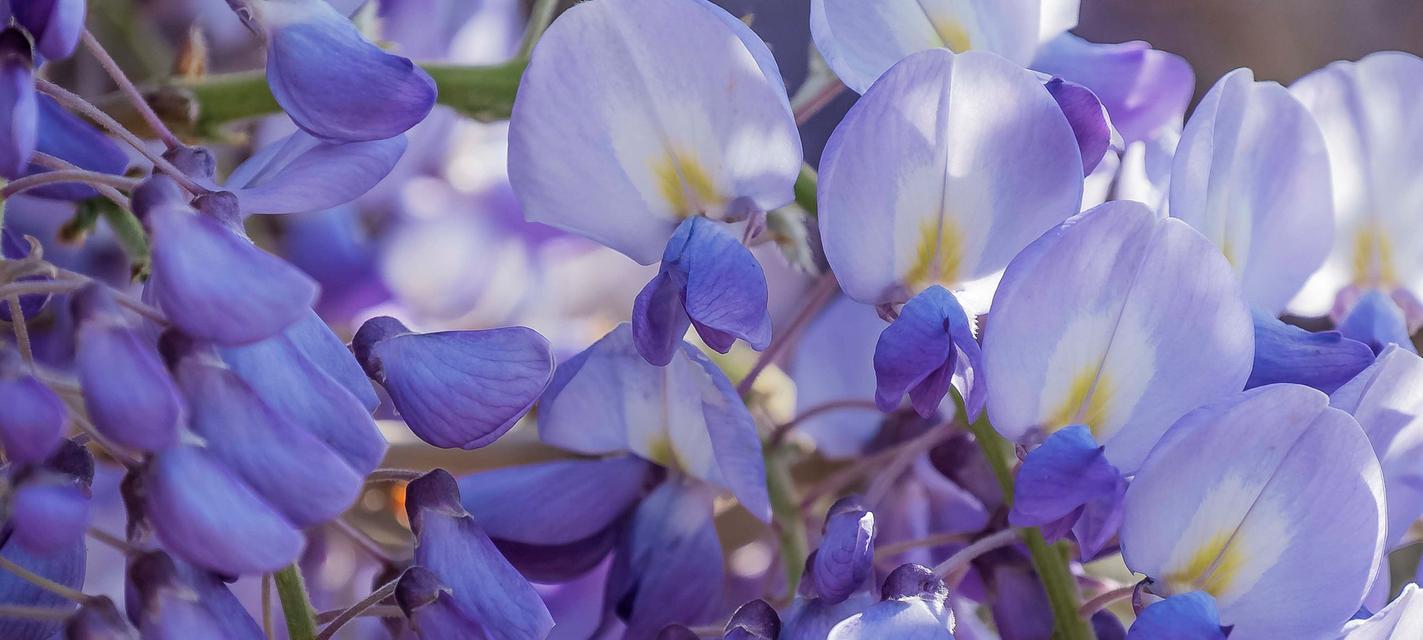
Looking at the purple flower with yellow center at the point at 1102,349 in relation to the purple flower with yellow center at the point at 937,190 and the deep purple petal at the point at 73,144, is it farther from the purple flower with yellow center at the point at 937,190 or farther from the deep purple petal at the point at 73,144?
the deep purple petal at the point at 73,144

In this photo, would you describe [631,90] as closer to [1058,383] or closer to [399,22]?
A: [1058,383]

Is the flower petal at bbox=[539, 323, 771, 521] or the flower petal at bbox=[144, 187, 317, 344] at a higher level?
the flower petal at bbox=[144, 187, 317, 344]

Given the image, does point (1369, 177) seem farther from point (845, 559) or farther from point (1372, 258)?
point (845, 559)

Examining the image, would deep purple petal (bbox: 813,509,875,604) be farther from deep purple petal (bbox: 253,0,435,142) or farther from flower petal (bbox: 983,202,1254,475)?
deep purple petal (bbox: 253,0,435,142)

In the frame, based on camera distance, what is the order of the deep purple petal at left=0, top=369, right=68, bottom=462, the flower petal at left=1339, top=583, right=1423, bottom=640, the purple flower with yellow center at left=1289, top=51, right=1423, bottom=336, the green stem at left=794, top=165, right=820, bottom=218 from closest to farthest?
the deep purple petal at left=0, top=369, right=68, bottom=462, the flower petal at left=1339, top=583, right=1423, bottom=640, the green stem at left=794, top=165, right=820, bottom=218, the purple flower with yellow center at left=1289, top=51, right=1423, bottom=336

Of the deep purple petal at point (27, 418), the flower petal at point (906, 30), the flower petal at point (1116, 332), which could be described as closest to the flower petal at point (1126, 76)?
the flower petal at point (906, 30)

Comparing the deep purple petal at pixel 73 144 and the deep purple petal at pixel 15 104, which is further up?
the deep purple petal at pixel 15 104

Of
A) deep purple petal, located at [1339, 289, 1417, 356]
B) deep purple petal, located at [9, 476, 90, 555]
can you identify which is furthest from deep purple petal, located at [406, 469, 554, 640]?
deep purple petal, located at [1339, 289, 1417, 356]
